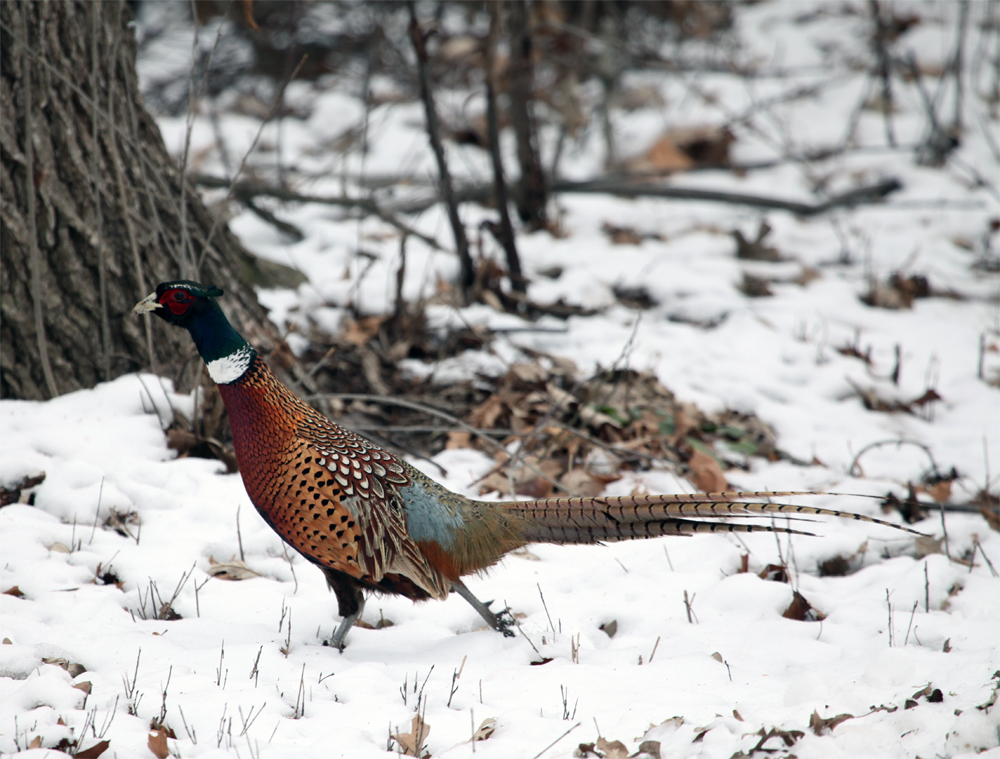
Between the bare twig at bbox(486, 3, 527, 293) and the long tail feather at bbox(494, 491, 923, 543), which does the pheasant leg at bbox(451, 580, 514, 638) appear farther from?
the bare twig at bbox(486, 3, 527, 293)

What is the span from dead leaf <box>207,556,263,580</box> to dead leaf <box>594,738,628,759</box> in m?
1.48

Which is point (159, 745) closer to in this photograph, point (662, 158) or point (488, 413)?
point (488, 413)

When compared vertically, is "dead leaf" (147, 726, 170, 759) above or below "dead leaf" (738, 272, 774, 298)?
above

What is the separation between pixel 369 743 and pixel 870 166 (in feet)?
25.0

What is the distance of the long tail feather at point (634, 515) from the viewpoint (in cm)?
239

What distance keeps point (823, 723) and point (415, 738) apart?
95 centimetres

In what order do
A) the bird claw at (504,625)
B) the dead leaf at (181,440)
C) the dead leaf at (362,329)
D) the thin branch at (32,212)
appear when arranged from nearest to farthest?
1. the bird claw at (504,625)
2. the thin branch at (32,212)
3. the dead leaf at (181,440)
4. the dead leaf at (362,329)

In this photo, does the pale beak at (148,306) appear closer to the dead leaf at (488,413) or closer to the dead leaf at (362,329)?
the dead leaf at (488,413)

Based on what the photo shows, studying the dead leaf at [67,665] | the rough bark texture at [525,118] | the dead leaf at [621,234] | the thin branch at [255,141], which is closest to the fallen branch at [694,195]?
the rough bark texture at [525,118]

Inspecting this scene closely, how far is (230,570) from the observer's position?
2896 millimetres

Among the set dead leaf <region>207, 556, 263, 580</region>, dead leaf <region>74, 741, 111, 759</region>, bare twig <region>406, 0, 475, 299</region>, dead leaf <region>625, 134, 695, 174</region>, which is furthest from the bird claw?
dead leaf <region>625, 134, 695, 174</region>

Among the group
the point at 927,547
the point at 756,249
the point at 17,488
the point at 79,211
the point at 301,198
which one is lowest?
the point at 927,547

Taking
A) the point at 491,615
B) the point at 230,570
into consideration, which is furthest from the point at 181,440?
the point at 491,615

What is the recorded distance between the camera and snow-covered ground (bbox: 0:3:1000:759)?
2.00m
